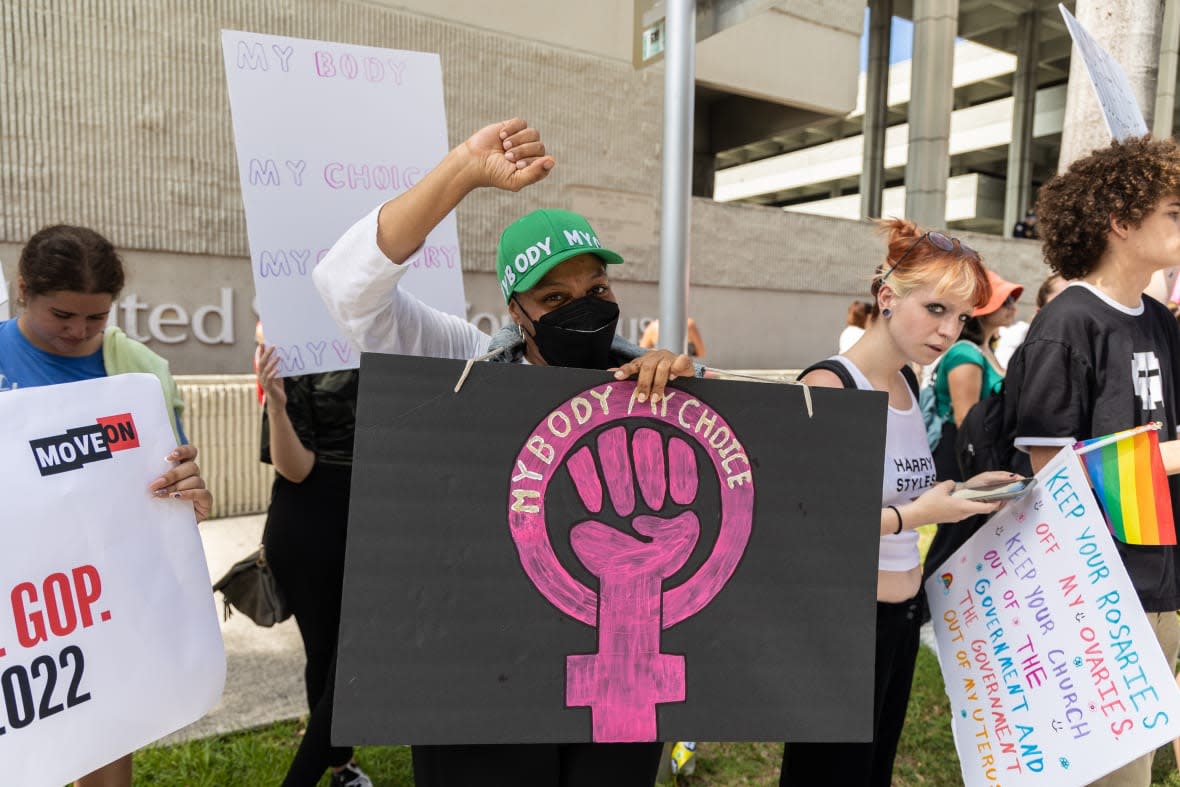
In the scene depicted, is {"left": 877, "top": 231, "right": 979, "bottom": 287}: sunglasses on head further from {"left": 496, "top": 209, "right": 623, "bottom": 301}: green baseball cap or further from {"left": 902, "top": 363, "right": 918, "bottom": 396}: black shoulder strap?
{"left": 496, "top": 209, "right": 623, "bottom": 301}: green baseball cap

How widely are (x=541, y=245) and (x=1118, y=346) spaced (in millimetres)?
1469

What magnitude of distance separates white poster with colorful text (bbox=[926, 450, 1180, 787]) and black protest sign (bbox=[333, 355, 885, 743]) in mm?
583

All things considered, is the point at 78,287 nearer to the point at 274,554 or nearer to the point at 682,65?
the point at 274,554

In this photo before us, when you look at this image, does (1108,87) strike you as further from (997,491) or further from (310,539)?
(310,539)

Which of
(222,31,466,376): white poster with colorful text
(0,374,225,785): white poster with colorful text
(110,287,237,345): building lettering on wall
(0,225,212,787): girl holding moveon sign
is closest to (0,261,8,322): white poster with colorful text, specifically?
(0,225,212,787): girl holding moveon sign

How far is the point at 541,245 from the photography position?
1.53 m

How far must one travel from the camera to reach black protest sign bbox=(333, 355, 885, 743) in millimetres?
1234

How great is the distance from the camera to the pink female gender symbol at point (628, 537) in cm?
128

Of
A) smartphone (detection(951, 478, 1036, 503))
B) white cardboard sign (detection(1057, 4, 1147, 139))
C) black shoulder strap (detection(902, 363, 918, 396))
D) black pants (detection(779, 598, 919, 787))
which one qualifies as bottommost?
black pants (detection(779, 598, 919, 787))

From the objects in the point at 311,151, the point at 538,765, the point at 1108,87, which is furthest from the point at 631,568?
the point at 1108,87

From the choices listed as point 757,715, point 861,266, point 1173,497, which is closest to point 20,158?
point 757,715

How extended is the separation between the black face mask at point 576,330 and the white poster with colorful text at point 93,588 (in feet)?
2.51

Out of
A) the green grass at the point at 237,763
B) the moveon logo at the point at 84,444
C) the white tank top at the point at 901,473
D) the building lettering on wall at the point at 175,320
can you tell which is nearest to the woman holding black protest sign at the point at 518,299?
the moveon logo at the point at 84,444

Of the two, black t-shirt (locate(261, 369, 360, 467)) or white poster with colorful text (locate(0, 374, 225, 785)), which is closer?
white poster with colorful text (locate(0, 374, 225, 785))
